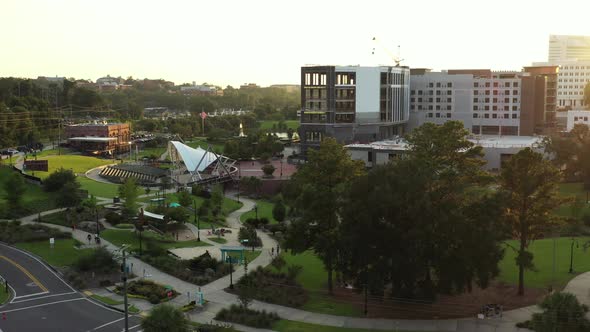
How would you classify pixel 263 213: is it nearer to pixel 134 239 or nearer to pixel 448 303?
pixel 134 239

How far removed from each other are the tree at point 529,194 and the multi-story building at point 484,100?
306 feet

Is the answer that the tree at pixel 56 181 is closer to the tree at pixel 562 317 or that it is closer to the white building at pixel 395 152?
the white building at pixel 395 152

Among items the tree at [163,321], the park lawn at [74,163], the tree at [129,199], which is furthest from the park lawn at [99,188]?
the tree at [163,321]

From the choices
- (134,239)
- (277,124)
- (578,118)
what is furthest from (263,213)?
(277,124)

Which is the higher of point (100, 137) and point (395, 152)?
point (100, 137)

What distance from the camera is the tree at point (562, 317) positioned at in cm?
2541

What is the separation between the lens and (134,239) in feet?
170

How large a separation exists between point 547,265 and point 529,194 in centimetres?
789

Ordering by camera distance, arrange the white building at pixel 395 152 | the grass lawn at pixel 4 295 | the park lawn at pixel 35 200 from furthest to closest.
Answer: the white building at pixel 395 152, the park lawn at pixel 35 200, the grass lawn at pixel 4 295

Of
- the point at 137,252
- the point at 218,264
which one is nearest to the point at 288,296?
the point at 218,264

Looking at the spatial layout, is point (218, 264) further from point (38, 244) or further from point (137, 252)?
point (38, 244)

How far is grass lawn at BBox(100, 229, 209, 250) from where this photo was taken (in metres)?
51.0

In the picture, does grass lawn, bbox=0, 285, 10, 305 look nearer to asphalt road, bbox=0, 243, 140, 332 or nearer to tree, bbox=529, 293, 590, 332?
asphalt road, bbox=0, 243, 140, 332

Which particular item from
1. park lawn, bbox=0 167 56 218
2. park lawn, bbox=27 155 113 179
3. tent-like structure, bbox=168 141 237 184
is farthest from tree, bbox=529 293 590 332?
park lawn, bbox=27 155 113 179
